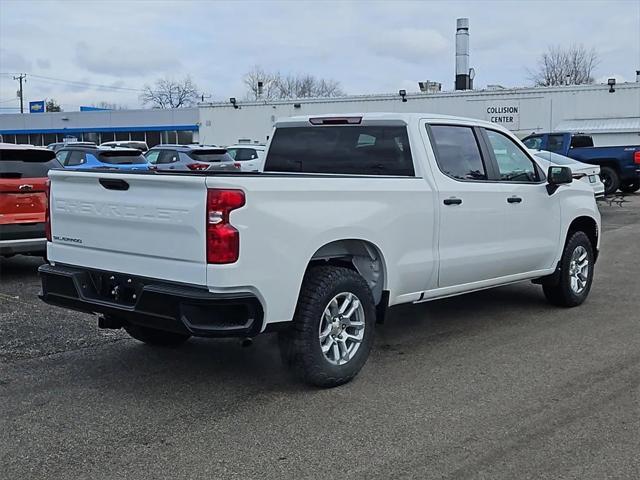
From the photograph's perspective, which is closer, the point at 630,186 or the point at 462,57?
the point at 630,186

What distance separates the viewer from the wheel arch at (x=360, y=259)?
5.31 meters

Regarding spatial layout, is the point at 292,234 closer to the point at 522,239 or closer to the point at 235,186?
the point at 235,186

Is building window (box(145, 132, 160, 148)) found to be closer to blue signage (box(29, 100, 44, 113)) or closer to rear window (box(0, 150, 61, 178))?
blue signage (box(29, 100, 44, 113))

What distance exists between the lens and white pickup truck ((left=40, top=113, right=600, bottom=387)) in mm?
4574

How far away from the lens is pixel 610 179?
2145 cm

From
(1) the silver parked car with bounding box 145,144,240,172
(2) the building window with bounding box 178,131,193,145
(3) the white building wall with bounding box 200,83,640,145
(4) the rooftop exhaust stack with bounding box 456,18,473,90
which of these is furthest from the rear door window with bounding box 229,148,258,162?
(2) the building window with bounding box 178,131,193,145

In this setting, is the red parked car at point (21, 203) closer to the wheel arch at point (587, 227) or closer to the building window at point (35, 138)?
the wheel arch at point (587, 227)

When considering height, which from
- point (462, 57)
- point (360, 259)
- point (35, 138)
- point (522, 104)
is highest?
point (462, 57)

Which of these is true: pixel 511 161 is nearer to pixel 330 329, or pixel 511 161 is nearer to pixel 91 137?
pixel 330 329

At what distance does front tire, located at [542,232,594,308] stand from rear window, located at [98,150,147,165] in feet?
37.9

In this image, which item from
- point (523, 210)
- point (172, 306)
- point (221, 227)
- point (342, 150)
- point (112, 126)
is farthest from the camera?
point (112, 126)

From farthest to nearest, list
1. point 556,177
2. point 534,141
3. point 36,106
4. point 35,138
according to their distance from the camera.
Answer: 1. point 36,106
2. point 35,138
3. point 534,141
4. point 556,177

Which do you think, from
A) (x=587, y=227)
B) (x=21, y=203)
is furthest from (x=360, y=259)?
(x=21, y=203)

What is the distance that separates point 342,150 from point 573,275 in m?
3.04
